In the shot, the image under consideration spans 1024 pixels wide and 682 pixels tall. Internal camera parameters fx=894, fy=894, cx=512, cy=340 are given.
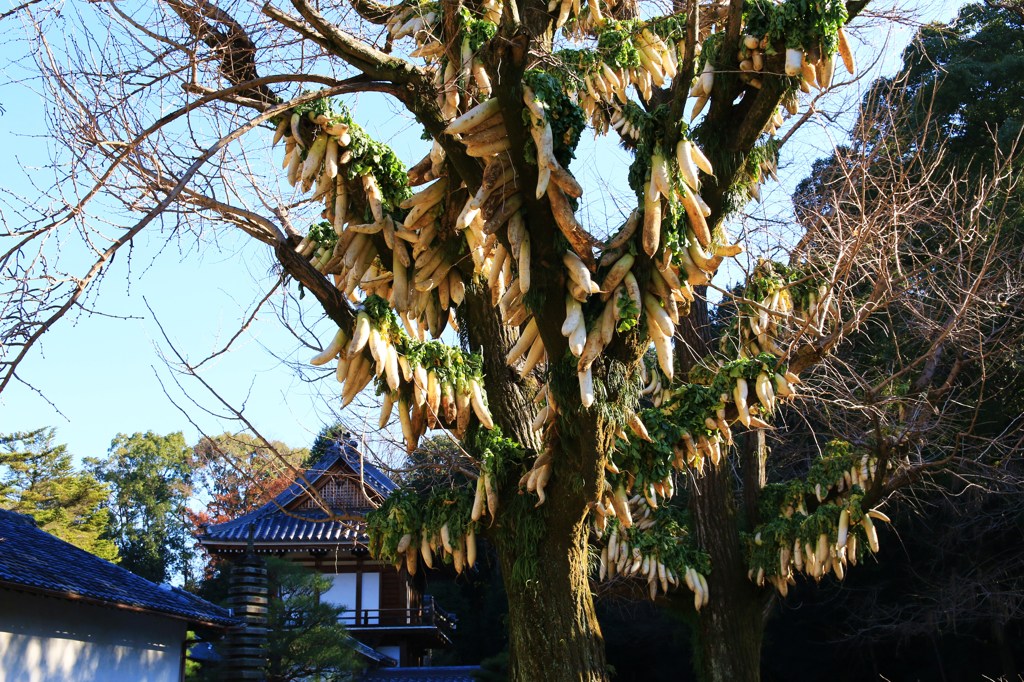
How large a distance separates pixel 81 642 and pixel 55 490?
16.0 metres

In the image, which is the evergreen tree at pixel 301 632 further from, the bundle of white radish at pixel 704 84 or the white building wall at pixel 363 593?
the bundle of white radish at pixel 704 84

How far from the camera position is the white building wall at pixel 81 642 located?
8.88 meters

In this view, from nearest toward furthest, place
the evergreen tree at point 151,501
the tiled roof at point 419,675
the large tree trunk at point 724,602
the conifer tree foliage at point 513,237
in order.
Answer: the conifer tree foliage at point 513,237 < the large tree trunk at point 724,602 < the tiled roof at point 419,675 < the evergreen tree at point 151,501

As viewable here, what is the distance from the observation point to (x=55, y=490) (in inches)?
948

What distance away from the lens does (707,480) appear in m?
7.76

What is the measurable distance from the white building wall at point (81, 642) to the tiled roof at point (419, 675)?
22.6 feet

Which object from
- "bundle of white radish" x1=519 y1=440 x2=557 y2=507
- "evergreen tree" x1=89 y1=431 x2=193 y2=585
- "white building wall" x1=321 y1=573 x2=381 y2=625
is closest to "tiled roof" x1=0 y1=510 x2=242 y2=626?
"bundle of white radish" x1=519 y1=440 x2=557 y2=507

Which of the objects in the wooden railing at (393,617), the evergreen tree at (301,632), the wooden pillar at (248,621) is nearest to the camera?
the wooden pillar at (248,621)

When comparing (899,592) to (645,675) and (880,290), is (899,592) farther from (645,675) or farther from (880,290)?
(880,290)

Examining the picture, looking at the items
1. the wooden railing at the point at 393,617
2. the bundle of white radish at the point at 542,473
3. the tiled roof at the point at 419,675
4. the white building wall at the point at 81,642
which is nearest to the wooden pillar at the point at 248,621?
the white building wall at the point at 81,642

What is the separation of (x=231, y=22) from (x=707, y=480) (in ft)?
17.9

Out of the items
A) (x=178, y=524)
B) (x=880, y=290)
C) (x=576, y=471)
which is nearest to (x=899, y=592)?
(x=880, y=290)

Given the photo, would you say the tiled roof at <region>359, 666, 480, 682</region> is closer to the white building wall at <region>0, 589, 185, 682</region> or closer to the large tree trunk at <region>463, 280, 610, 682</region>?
the white building wall at <region>0, 589, 185, 682</region>

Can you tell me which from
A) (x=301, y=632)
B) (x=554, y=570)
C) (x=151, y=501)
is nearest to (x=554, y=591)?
(x=554, y=570)
